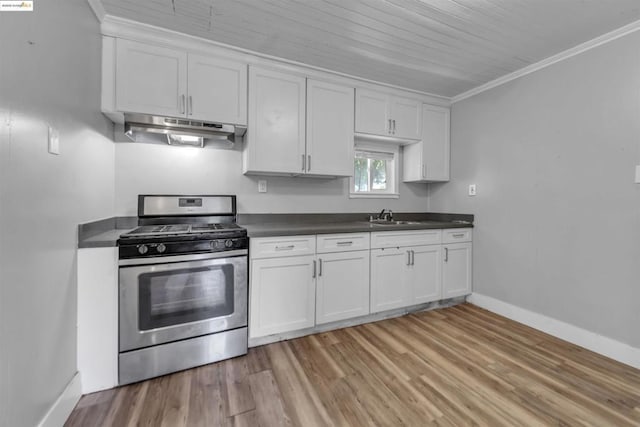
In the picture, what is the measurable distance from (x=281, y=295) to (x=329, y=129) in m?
1.57

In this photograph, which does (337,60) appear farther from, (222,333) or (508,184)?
(222,333)

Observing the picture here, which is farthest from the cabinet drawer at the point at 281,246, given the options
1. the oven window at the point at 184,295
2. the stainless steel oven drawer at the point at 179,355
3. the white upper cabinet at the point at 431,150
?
the white upper cabinet at the point at 431,150

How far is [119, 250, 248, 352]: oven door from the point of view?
63.7 inches

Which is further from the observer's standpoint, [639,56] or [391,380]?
[639,56]

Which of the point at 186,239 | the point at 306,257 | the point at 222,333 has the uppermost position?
the point at 186,239

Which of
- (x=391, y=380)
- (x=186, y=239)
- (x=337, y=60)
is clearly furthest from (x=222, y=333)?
(x=337, y=60)

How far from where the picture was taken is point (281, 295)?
82.6 inches

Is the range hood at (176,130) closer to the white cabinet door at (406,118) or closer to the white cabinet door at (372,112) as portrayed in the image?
the white cabinet door at (372,112)

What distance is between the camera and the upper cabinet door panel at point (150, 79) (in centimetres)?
187

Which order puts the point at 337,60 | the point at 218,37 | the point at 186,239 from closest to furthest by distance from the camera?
the point at 186,239
the point at 218,37
the point at 337,60

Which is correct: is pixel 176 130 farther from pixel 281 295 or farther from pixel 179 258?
pixel 281 295

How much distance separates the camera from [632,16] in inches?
69.9

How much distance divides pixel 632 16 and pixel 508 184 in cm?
135

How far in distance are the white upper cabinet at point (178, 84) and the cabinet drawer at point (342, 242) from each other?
1.19 m
